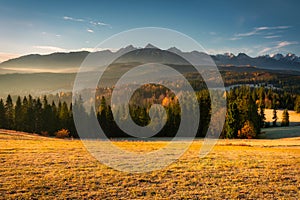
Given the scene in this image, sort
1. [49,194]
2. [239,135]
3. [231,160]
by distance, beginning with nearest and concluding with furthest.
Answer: [49,194]
[231,160]
[239,135]

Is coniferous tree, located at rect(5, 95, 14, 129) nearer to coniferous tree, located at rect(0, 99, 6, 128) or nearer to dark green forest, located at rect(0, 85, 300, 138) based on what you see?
dark green forest, located at rect(0, 85, 300, 138)

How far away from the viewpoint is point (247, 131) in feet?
250

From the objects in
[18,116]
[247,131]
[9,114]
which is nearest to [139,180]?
[247,131]

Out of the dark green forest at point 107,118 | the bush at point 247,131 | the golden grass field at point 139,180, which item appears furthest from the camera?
the dark green forest at point 107,118

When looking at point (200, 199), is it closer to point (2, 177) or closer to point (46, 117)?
point (2, 177)

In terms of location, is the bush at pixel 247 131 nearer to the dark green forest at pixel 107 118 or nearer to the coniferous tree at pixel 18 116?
the dark green forest at pixel 107 118

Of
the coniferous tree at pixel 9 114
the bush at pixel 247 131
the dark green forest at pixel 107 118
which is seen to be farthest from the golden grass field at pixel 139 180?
the coniferous tree at pixel 9 114

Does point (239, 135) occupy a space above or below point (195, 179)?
below

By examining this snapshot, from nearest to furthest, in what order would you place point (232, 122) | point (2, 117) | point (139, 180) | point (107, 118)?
point (139, 180) → point (232, 122) → point (2, 117) → point (107, 118)

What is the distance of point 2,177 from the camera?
1551 centimetres

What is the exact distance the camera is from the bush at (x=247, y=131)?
249ft

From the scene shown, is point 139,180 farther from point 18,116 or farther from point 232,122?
point 18,116

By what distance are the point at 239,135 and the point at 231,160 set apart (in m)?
56.0

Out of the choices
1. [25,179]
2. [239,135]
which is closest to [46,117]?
[239,135]
